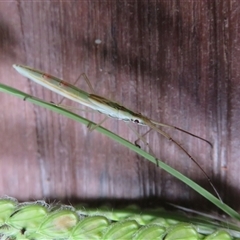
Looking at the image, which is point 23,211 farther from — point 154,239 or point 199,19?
point 199,19

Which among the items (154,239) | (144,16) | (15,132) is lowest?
(154,239)

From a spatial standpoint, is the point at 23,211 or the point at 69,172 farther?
the point at 69,172

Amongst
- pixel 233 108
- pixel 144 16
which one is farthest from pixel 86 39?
pixel 233 108

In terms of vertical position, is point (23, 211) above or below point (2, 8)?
below
